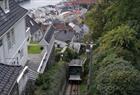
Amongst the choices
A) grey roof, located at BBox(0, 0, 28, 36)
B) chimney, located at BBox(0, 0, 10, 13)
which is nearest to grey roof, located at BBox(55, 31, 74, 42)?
grey roof, located at BBox(0, 0, 28, 36)

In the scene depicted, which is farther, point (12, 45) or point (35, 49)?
point (35, 49)

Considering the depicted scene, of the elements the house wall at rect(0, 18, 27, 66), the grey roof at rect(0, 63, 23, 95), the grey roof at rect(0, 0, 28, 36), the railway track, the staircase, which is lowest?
the railway track

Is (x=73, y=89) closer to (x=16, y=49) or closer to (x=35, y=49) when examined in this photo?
(x=35, y=49)

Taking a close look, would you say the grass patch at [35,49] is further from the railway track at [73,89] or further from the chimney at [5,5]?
the chimney at [5,5]

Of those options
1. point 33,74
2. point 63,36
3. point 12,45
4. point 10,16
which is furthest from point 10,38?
point 63,36

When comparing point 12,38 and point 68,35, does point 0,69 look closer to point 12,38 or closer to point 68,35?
point 12,38

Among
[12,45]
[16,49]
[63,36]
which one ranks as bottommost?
[63,36]

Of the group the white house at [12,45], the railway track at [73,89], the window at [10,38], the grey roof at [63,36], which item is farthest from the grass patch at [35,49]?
the grey roof at [63,36]

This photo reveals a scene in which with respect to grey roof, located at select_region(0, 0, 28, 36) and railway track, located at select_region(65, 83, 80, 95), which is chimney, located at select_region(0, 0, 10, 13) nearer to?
grey roof, located at select_region(0, 0, 28, 36)
